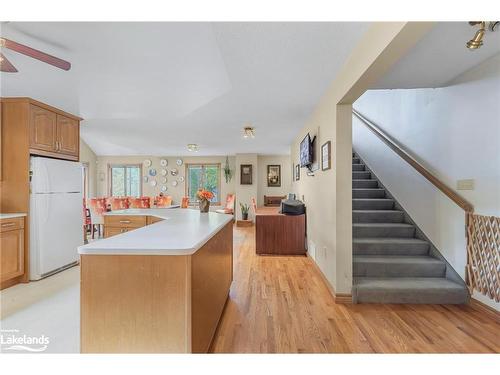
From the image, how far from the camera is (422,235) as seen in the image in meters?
2.91

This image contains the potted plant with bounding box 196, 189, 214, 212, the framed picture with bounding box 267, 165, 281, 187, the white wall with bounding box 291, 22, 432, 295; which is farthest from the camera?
the framed picture with bounding box 267, 165, 281, 187

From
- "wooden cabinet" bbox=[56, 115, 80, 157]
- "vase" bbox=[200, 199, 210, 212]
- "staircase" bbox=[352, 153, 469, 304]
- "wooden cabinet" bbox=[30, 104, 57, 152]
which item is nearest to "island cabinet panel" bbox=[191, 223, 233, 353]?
"vase" bbox=[200, 199, 210, 212]

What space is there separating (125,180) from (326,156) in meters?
7.83

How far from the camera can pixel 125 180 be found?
27.0ft

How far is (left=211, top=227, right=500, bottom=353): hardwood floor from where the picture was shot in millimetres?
1646

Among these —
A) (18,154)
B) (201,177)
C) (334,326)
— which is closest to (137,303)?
(334,326)

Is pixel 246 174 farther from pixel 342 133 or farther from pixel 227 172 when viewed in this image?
pixel 342 133

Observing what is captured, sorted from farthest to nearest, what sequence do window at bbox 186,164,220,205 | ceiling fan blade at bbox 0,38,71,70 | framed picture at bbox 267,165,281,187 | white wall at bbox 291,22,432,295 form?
window at bbox 186,164,220,205 < framed picture at bbox 267,165,281,187 < ceiling fan blade at bbox 0,38,71,70 < white wall at bbox 291,22,432,295

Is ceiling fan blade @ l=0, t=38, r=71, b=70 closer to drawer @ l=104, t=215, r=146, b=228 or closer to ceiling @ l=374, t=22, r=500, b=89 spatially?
drawer @ l=104, t=215, r=146, b=228

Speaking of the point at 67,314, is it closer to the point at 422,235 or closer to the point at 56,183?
the point at 56,183

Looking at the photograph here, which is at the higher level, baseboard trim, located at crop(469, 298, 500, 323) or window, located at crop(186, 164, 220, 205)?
window, located at crop(186, 164, 220, 205)

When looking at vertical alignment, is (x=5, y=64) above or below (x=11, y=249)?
above

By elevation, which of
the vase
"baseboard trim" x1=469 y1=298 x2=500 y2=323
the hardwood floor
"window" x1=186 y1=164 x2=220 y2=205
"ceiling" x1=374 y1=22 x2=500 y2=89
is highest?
"ceiling" x1=374 y1=22 x2=500 y2=89

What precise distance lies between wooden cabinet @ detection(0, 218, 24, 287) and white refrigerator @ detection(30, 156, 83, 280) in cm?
10
